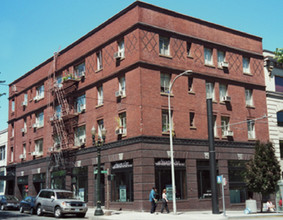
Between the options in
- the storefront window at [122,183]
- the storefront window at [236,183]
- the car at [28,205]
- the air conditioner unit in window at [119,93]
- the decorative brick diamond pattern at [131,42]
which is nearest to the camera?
the car at [28,205]

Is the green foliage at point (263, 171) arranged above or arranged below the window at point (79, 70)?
below

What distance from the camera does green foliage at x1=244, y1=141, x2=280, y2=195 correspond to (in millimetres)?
30844

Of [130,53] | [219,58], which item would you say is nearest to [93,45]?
[130,53]

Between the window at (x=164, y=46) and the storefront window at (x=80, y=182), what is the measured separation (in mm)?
13237

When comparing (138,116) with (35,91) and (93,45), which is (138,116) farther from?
(35,91)

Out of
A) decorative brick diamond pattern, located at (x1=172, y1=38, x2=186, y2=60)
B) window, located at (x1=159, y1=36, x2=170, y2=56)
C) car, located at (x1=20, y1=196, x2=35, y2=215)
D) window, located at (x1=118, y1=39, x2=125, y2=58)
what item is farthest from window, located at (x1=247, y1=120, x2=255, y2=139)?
car, located at (x1=20, y1=196, x2=35, y2=215)

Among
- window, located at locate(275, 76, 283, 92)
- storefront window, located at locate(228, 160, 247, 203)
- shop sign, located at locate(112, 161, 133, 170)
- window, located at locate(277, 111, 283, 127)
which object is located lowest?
storefront window, located at locate(228, 160, 247, 203)

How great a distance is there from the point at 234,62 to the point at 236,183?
11759mm

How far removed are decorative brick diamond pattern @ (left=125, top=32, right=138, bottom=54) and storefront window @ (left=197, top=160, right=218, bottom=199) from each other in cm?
1116

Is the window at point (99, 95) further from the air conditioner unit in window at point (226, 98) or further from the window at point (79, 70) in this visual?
the air conditioner unit in window at point (226, 98)

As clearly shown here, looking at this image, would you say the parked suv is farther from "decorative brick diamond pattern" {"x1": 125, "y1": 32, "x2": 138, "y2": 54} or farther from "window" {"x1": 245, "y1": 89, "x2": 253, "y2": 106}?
"window" {"x1": 245, "y1": 89, "x2": 253, "y2": 106}

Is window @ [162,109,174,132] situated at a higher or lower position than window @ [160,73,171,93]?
lower

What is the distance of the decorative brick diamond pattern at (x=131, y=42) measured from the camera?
31734 mm

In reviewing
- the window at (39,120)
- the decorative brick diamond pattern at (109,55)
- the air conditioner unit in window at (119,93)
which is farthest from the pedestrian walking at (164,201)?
the window at (39,120)
